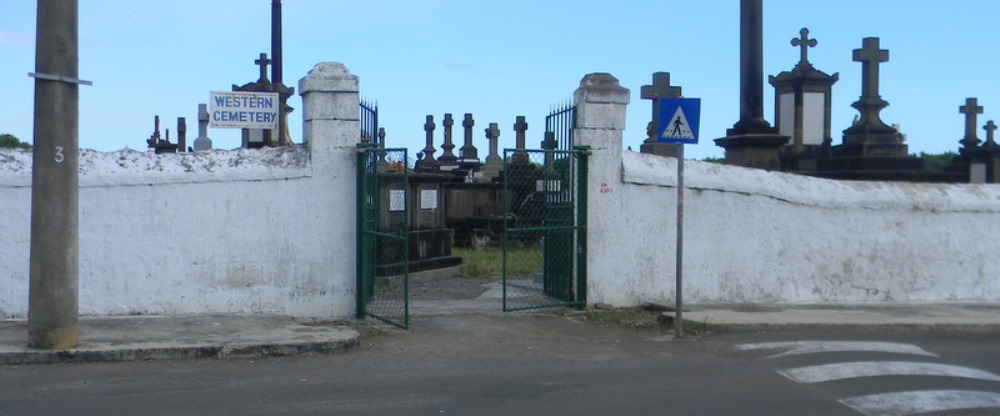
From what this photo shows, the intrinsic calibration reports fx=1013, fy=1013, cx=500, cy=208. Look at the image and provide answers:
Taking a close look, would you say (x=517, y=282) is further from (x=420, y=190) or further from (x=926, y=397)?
(x=926, y=397)

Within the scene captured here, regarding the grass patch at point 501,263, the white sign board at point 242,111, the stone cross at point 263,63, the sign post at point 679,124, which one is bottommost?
the grass patch at point 501,263

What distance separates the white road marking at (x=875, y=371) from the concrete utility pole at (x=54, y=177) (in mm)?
6185

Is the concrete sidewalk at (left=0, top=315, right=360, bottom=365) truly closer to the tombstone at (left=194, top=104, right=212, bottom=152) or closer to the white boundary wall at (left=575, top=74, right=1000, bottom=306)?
the white boundary wall at (left=575, top=74, right=1000, bottom=306)

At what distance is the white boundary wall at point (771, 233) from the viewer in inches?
465

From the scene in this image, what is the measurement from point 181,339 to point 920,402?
6288 millimetres

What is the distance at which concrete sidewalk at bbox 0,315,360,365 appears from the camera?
870 cm

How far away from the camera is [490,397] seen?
24.9ft

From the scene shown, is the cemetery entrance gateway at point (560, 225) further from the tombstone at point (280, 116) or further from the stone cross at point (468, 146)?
the stone cross at point (468, 146)

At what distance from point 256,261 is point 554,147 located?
3.86 m

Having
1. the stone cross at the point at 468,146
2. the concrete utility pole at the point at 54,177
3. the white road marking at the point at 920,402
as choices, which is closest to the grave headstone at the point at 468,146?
the stone cross at the point at 468,146

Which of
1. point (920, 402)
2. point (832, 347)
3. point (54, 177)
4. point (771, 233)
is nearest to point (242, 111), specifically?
point (54, 177)

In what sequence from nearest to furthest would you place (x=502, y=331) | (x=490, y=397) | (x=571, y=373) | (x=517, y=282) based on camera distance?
(x=490, y=397), (x=571, y=373), (x=502, y=331), (x=517, y=282)

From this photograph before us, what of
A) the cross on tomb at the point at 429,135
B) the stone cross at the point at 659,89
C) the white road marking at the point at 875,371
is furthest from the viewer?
the cross on tomb at the point at 429,135

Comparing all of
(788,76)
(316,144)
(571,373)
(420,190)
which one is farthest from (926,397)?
(788,76)
